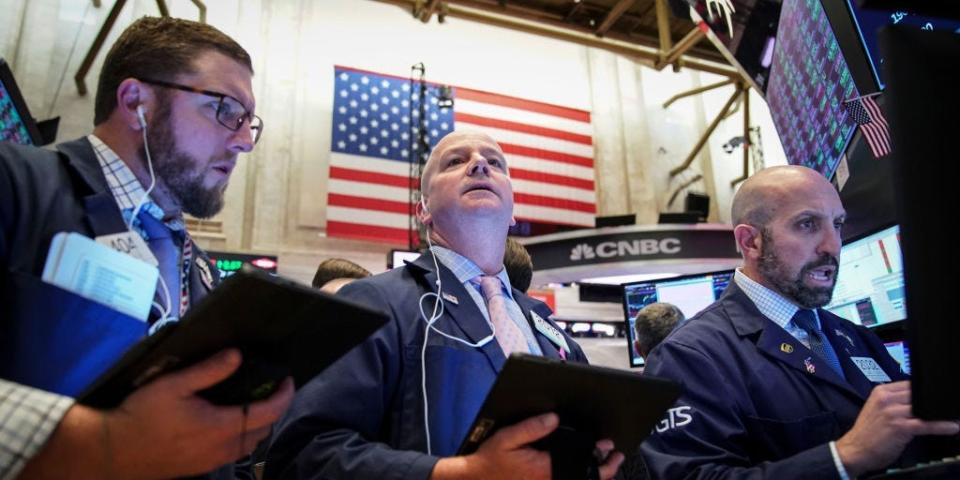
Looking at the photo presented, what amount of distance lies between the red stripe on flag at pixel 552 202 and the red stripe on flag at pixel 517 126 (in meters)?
0.99

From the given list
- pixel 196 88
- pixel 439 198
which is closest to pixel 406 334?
pixel 439 198

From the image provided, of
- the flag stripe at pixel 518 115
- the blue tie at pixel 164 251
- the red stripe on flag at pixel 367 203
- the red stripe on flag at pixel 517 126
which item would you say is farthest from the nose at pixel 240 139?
the flag stripe at pixel 518 115

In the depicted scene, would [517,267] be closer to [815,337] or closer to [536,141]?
[815,337]

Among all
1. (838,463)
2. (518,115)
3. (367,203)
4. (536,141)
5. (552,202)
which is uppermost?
(518,115)

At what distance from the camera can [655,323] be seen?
3799 millimetres

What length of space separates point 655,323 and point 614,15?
8.39 metres

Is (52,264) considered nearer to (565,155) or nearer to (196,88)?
(196,88)

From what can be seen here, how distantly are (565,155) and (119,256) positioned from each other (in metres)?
9.25

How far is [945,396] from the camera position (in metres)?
0.75

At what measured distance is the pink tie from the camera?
6.18ft

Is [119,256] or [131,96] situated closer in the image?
[119,256]

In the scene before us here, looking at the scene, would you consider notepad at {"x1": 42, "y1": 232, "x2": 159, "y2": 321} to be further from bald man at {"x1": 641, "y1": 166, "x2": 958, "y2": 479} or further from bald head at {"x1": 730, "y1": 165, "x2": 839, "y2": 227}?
bald head at {"x1": 730, "y1": 165, "x2": 839, "y2": 227}

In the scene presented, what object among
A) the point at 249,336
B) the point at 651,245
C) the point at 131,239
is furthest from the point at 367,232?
the point at 249,336

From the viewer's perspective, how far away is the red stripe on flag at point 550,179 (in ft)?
31.8
